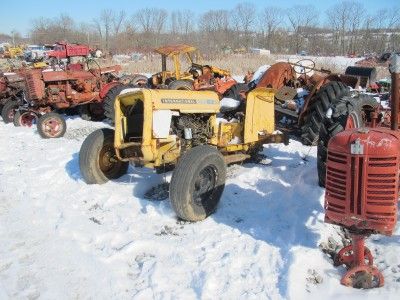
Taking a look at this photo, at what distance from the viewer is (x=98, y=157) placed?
226 inches

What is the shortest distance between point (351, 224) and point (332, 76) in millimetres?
4257

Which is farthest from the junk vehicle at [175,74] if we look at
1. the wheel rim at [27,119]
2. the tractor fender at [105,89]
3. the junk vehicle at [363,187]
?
the junk vehicle at [363,187]

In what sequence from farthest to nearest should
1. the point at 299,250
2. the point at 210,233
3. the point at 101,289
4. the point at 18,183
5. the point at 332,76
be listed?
1. the point at 332,76
2. the point at 18,183
3. the point at 210,233
4. the point at 299,250
5. the point at 101,289

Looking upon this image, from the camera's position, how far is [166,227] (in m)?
4.54

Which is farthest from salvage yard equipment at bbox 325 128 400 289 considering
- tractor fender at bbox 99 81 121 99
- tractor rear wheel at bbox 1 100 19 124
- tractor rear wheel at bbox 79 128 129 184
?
tractor rear wheel at bbox 1 100 19 124

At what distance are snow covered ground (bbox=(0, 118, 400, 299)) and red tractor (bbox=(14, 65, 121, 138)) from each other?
4.49 meters

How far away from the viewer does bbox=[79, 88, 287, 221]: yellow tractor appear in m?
4.62

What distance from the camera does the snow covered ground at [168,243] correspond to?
339 centimetres

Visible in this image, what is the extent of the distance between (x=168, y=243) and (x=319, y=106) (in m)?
3.22

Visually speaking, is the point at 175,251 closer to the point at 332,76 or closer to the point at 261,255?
the point at 261,255

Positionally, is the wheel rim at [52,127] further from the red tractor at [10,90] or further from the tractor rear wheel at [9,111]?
the tractor rear wheel at [9,111]

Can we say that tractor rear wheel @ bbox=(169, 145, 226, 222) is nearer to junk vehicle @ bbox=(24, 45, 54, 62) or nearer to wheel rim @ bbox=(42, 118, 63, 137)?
wheel rim @ bbox=(42, 118, 63, 137)

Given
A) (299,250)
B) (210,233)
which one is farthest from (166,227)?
(299,250)

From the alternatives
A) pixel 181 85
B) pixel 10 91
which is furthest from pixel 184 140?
pixel 10 91
